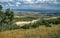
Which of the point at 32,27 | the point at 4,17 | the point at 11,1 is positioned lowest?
the point at 32,27

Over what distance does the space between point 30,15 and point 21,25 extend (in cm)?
102

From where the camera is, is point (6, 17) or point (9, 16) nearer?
point (9, 16)

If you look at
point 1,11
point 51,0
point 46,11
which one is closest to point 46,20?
point 46,11

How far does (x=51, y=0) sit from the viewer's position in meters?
11.5

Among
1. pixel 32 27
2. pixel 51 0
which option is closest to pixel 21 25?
pixel 32 27

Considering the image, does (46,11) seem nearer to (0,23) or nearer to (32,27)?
(32,27)

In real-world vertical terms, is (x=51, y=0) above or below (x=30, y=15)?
above

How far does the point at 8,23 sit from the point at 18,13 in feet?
3.20

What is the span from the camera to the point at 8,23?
10242mm

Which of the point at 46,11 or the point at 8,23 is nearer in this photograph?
the point at 8,23

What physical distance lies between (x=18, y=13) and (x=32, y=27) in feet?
4.50

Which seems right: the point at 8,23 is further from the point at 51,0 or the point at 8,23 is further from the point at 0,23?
the point at 51,0

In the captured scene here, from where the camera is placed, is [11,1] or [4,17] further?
[11,1]

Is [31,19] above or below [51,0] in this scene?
below
